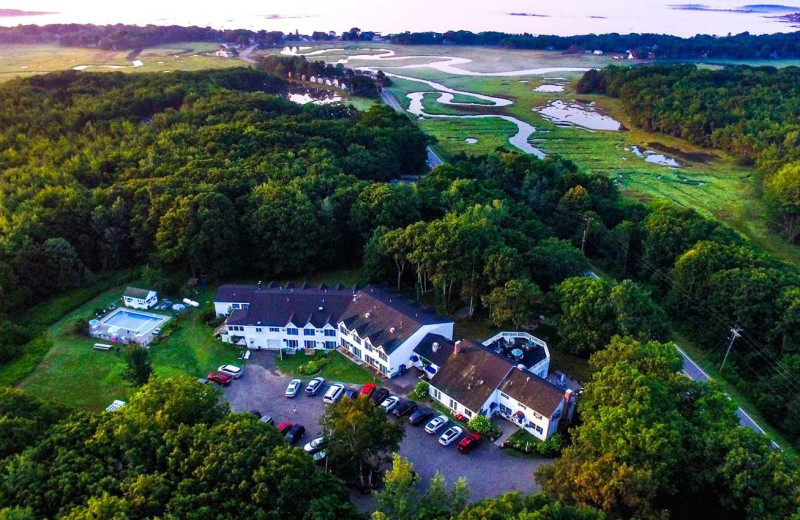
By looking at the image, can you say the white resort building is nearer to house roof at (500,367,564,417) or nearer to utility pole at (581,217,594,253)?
house roof at (500,367,564,417)

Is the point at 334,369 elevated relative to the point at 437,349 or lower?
lower

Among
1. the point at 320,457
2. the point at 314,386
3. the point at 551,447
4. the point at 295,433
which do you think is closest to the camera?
the point at 320,457

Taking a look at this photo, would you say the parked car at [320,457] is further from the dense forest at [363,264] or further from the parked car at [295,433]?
the dense forest at [363,264]

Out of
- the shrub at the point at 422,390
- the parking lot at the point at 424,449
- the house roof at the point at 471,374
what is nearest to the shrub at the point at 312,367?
the parking lot at the point at 424,449

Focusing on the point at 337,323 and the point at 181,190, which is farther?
the point at 181,190

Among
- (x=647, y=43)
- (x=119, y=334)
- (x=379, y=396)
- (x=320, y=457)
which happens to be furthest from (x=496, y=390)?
(x=647, y=43)

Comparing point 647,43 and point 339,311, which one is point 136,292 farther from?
point 647,43
